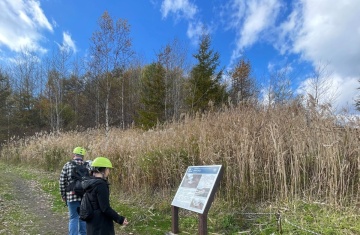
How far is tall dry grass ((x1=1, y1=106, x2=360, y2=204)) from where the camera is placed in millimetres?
4625

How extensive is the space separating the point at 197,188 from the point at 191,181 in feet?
0.90

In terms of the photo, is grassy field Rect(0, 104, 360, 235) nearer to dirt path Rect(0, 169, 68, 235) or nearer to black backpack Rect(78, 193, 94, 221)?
dirt path Rect(0, 169, 68, 235)

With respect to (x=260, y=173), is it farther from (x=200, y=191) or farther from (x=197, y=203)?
(x=197, y=203)

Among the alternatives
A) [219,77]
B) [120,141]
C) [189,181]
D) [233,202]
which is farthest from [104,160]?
[219,77]

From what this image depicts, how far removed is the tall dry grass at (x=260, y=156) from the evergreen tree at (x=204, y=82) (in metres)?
14.8

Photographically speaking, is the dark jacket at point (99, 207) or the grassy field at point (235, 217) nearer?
the dark jacket at point (99, 207)

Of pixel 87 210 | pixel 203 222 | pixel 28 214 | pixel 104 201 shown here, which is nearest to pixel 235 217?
pixel 203 222

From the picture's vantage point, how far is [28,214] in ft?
23.9

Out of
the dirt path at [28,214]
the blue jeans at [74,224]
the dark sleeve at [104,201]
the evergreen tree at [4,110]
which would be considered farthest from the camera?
the evergreen tree at [4,110]

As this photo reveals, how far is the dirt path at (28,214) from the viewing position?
596cm

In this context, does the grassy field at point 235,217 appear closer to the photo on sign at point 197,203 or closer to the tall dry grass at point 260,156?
the tall dry grass at point 260,156

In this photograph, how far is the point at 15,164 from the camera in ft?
64.1

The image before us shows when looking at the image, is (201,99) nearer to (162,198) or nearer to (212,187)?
(162,198)

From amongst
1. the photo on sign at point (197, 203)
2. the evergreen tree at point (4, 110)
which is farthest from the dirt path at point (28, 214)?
the evergreen tree at point (4, 110)
